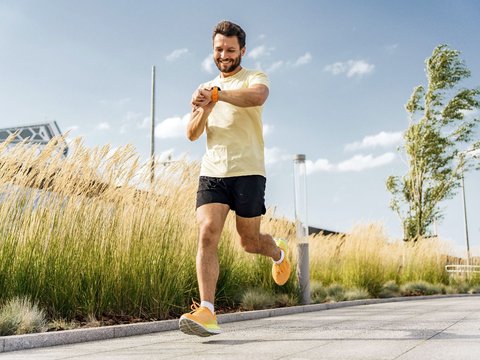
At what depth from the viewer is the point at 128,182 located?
6.51 meters

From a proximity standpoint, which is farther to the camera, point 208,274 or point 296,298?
point 296,298

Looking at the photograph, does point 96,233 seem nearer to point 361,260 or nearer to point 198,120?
point 198,120

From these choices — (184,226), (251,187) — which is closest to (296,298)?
(184,226)

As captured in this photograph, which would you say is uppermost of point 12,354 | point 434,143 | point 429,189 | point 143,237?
point 434,143

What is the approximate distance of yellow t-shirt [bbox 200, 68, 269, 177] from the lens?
179 inches

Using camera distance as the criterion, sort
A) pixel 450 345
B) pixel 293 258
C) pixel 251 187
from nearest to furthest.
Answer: pixel 450 345, pixel 251 187, pixel 293 258

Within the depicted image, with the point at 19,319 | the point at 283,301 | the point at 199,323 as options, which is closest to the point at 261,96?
the point at 199,323

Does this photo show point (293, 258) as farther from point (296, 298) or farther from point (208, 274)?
point (208, 274)

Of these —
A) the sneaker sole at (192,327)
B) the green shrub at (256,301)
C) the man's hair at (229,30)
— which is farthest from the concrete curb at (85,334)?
the man's hair at (229,30)

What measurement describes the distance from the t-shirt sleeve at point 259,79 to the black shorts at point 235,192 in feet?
2.27

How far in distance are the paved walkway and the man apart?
0.32 metres

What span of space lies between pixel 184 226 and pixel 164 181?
21.7 inches

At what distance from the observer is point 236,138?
4.60m

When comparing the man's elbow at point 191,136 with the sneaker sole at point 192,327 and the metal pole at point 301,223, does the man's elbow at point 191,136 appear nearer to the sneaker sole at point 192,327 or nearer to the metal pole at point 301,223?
the sneaker sole at point 192,327
